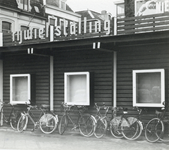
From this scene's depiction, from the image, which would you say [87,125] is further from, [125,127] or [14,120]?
[14,120]

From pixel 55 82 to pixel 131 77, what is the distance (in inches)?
131

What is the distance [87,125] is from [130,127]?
1611mm

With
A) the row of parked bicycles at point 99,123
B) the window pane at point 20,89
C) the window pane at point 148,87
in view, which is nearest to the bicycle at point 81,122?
the row of parked bicycles at point 99,123

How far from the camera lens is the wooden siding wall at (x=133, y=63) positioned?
1006 centimetres

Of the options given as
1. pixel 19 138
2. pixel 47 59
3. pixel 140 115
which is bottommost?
pixel 19 138

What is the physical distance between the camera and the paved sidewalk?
8.86 meters

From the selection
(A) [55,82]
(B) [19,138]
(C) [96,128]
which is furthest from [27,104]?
(C) [96,128]

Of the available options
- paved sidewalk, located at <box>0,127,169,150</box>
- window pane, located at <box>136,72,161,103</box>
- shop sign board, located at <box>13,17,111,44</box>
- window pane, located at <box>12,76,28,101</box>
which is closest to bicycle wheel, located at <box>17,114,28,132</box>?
paved sidewalk, located at <box>0,127,169,150</box>

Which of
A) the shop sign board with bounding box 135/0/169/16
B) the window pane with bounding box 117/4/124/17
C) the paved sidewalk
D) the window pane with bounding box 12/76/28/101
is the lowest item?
the paved sidewalk

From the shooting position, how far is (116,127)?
10078mm

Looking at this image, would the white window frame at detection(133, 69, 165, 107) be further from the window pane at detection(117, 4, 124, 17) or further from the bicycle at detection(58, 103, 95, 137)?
the window pane at detection(117, 4, 124, 17)

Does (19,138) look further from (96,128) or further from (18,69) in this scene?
(18,69)

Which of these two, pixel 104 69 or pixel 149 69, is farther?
pixel 104 69

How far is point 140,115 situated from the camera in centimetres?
1015
